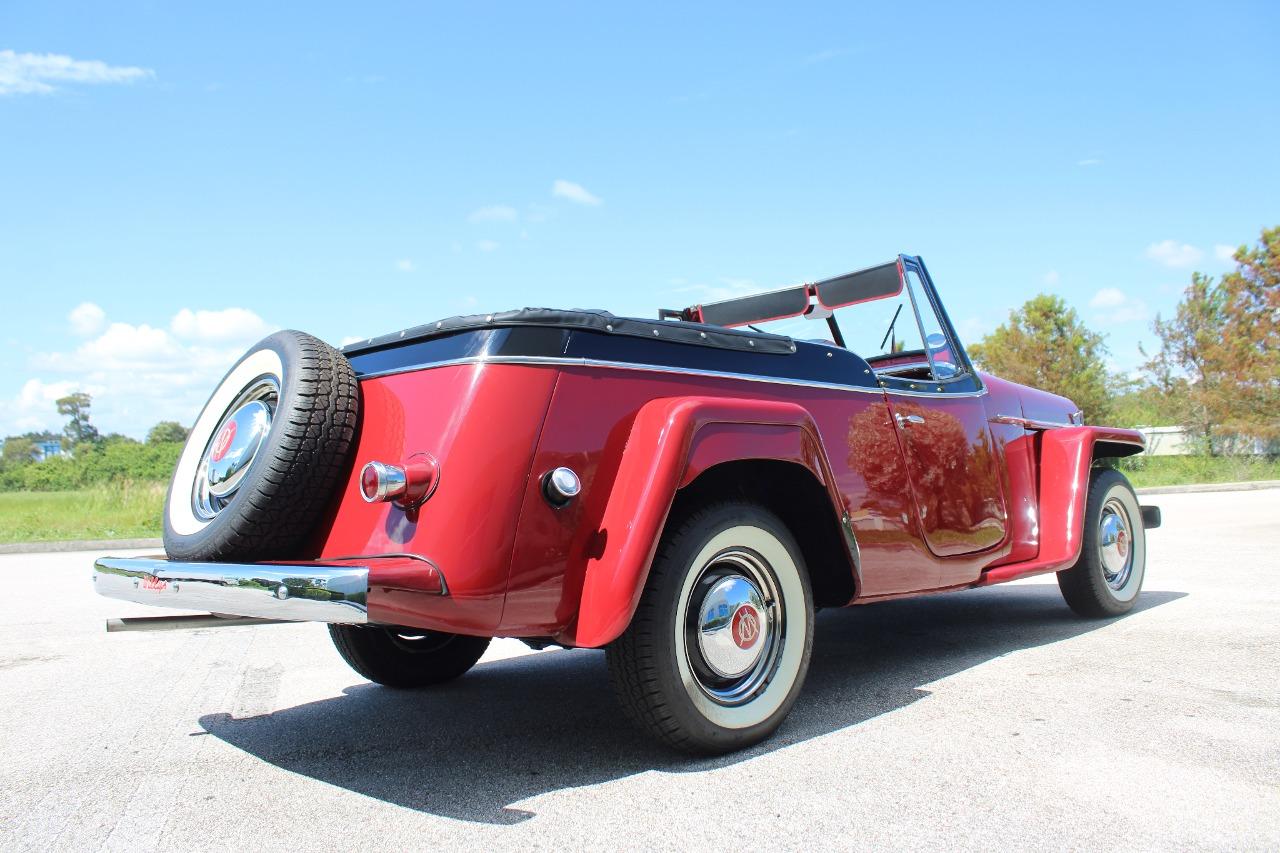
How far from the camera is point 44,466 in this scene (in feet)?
116

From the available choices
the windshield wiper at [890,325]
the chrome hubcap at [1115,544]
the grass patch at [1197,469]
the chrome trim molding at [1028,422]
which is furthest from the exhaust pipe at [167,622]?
the grass patch at [1197,469]

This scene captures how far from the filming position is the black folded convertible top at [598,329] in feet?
8.68

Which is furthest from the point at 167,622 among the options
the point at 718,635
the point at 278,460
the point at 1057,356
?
the point at 1057,356

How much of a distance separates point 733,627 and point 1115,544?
325 cm

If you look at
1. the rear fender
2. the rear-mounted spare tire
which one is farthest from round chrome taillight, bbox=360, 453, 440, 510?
the rear fender

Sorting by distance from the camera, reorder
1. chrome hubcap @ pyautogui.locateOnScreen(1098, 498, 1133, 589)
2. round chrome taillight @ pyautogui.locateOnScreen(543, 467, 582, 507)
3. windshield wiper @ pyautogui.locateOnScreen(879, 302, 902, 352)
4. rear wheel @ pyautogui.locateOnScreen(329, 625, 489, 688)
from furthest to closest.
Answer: chrome hubcap @ pyautogui.locateOnScreen(1098, 498, 1133, 589)
windshield wiper @ pyautogui.locateOnScreen(879, 302, 902, 352)
rear wheel @ pyautogui.locateOnScreen(329, 625, 489, 688)
round chrome taillight @ pyautogui.locateOnScreen(543, 467, 582, 507)

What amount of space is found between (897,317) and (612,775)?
2.89 metres

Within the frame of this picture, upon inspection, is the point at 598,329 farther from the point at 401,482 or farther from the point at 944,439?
the point at 944,439

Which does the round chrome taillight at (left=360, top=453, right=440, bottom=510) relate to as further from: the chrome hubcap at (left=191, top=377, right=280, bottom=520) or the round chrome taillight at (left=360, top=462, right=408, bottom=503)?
the chrome hubcap at (left=191, top=377, right=280, bottom=520)

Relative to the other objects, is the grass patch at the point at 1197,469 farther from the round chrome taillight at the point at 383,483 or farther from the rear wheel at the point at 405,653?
the round chrome taillight at the point at 383,483

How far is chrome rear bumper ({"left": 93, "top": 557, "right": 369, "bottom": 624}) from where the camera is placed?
7.40 ft

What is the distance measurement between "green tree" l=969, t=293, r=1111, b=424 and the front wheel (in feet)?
99.1

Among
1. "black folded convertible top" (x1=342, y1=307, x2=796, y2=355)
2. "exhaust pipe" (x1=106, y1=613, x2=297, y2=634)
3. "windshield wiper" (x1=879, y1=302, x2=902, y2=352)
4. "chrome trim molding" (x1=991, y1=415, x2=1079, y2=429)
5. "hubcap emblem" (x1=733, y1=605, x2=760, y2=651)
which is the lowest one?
"hubcap emblem" (x1=733, y1=605, x2=760, y2=651)

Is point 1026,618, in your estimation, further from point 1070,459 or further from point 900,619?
point 1070,459
